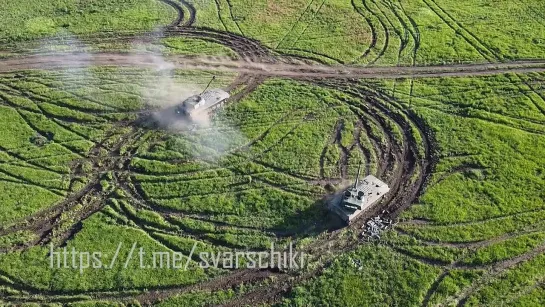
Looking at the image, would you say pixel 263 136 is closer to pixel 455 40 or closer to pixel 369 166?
pixel 369 166

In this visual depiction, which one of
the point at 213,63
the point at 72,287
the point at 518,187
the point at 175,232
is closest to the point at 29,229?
the point at 72,287

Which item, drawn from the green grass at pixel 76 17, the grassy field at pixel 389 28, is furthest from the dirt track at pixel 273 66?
the green grass at pixel 76 17

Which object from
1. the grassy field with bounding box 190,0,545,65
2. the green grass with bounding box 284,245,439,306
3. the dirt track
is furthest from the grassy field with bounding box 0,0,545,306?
the dirt track

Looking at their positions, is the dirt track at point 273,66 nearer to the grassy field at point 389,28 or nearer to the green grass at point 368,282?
the grassy field at point 389,28

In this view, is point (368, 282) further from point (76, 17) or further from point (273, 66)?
point (76, 17)

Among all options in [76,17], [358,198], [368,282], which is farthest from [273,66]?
[368,282]

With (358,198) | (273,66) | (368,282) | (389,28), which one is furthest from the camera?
(389,28)
